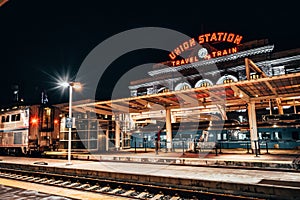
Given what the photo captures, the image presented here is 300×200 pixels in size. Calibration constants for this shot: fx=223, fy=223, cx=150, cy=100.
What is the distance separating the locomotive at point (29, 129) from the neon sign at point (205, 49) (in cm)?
1634

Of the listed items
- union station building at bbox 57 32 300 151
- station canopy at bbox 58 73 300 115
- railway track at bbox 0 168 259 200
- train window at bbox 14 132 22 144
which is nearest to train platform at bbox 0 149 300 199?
railway track at bbox 0 168 259 200

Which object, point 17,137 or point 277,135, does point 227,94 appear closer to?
point 277,135

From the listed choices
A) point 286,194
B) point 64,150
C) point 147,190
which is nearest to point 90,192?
point 147,190

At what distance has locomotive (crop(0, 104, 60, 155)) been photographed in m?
17.2

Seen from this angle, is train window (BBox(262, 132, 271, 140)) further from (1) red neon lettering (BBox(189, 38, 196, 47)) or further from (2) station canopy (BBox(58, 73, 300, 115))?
(1) red neon lettering (BBox(189, 38, 196, 47))

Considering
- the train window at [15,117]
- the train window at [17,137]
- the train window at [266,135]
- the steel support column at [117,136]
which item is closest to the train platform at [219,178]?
the train window at [17,137]

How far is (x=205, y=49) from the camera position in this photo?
92.4 feet

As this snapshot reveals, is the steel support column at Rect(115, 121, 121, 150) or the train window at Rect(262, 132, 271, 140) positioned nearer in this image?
the train window at Rect(262, 132, 271, 140)

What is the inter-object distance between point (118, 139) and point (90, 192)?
1445 cm

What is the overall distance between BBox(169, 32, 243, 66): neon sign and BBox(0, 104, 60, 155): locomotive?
53.6 feet

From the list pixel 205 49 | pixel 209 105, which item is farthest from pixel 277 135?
pixel 205 49

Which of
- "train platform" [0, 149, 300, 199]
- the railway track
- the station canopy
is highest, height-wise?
the station canopy

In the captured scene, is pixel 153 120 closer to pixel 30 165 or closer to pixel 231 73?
pixel 231 73

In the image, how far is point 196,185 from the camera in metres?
7.51
